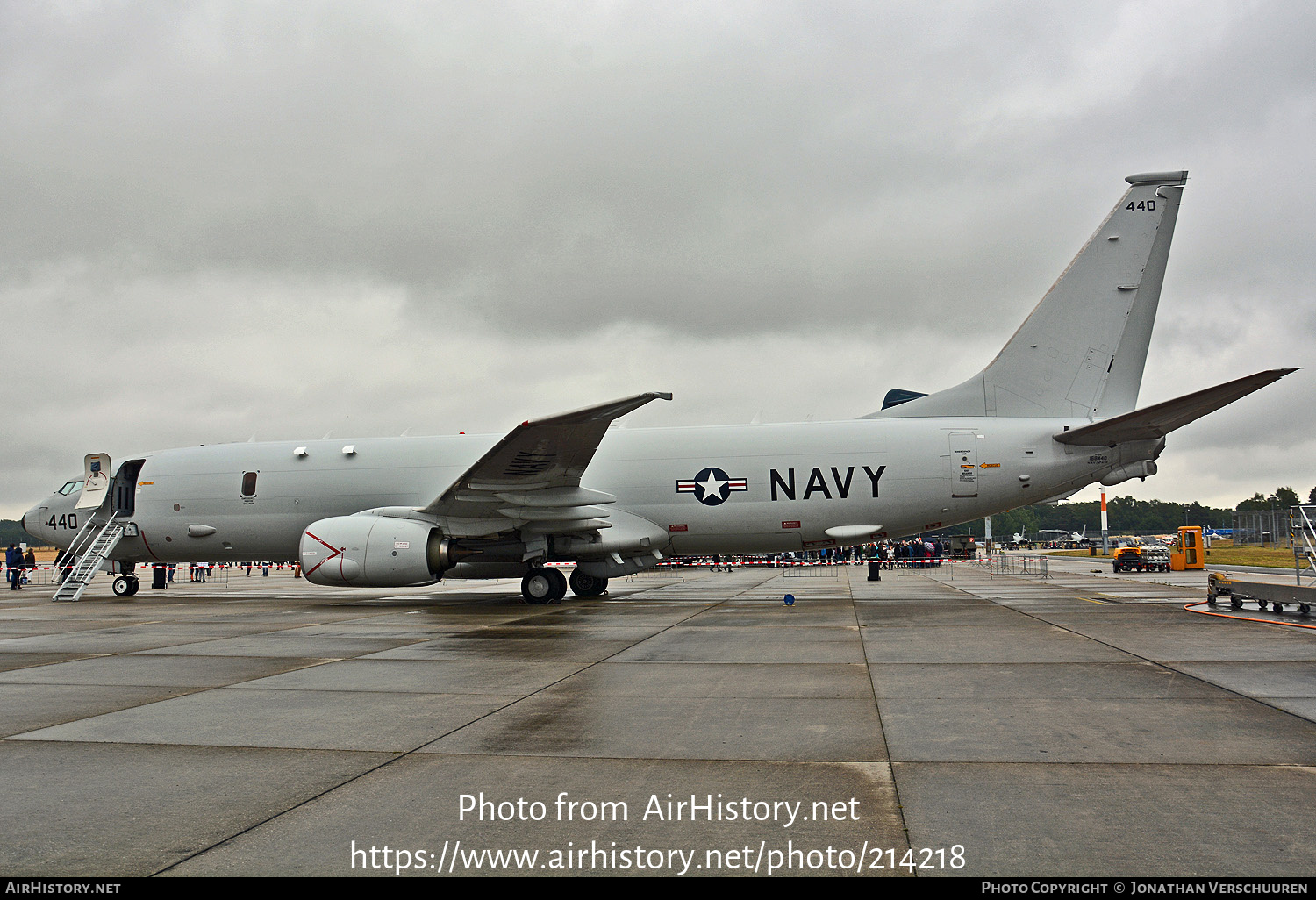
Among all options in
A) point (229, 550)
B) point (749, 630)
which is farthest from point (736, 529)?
point (229, 550)

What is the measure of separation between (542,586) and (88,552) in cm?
1193

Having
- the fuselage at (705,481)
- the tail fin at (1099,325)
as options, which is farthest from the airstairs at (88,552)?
the tail fin at (1099,325)

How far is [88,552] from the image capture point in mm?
20078

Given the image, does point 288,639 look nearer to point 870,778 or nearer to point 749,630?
point 749,630

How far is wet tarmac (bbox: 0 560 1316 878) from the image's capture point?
10.8ft

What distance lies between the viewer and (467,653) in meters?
9.39

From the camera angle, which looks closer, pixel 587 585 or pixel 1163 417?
pixel 1163 417

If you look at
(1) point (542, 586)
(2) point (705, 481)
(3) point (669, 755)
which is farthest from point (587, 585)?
(3) point (669, 755)

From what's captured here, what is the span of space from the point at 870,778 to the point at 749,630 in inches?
285

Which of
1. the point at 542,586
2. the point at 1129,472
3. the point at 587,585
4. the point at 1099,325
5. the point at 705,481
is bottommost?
the point at 587,585

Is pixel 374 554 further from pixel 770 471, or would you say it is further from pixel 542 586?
pixel 770 471

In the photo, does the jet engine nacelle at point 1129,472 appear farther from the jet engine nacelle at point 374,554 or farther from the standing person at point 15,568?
the standing person at point 15,568

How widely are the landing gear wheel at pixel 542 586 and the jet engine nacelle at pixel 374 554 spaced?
1.86 metres

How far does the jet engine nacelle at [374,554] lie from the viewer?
15773 mm
